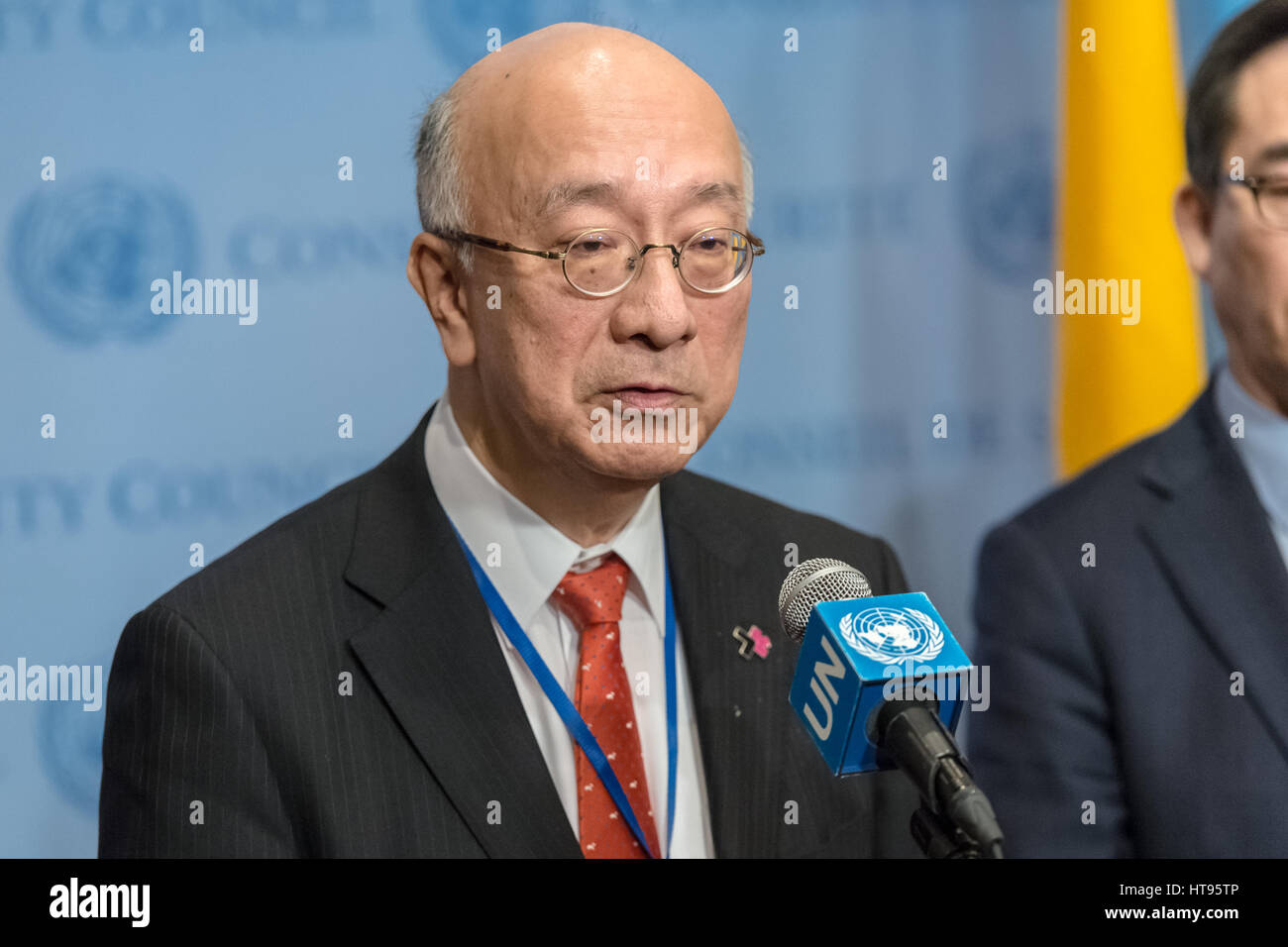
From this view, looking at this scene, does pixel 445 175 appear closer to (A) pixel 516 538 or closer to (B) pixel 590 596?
(A) pixel 516 538

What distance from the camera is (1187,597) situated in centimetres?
200

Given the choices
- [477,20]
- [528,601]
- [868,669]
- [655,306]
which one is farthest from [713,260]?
[477,20]

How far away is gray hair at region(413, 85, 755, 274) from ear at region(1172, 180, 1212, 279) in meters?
0.80

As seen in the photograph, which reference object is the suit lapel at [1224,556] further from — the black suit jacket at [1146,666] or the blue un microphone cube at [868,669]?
the blue un microphone cube at [868,669]

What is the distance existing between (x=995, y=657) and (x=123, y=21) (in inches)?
78.4

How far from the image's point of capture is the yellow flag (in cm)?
281

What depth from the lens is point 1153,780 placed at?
1933mm

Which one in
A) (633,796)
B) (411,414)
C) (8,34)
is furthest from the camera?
(411,414)

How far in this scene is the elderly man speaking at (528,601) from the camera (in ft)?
5.48

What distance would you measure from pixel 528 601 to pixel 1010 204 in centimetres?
167

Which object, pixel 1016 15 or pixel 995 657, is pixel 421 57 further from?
pixel 995 657

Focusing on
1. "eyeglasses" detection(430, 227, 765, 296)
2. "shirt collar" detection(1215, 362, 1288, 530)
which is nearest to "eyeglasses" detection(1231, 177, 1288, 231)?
"shirt collar" detection(1215, 362, 1288, 530)

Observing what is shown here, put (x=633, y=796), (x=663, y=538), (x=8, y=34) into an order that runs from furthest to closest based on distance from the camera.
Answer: (x=8, y=34) → (x=663, y=538) → (x=633, y=796)

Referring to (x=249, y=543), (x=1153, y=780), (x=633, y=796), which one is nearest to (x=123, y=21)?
(x=249, y=543)
